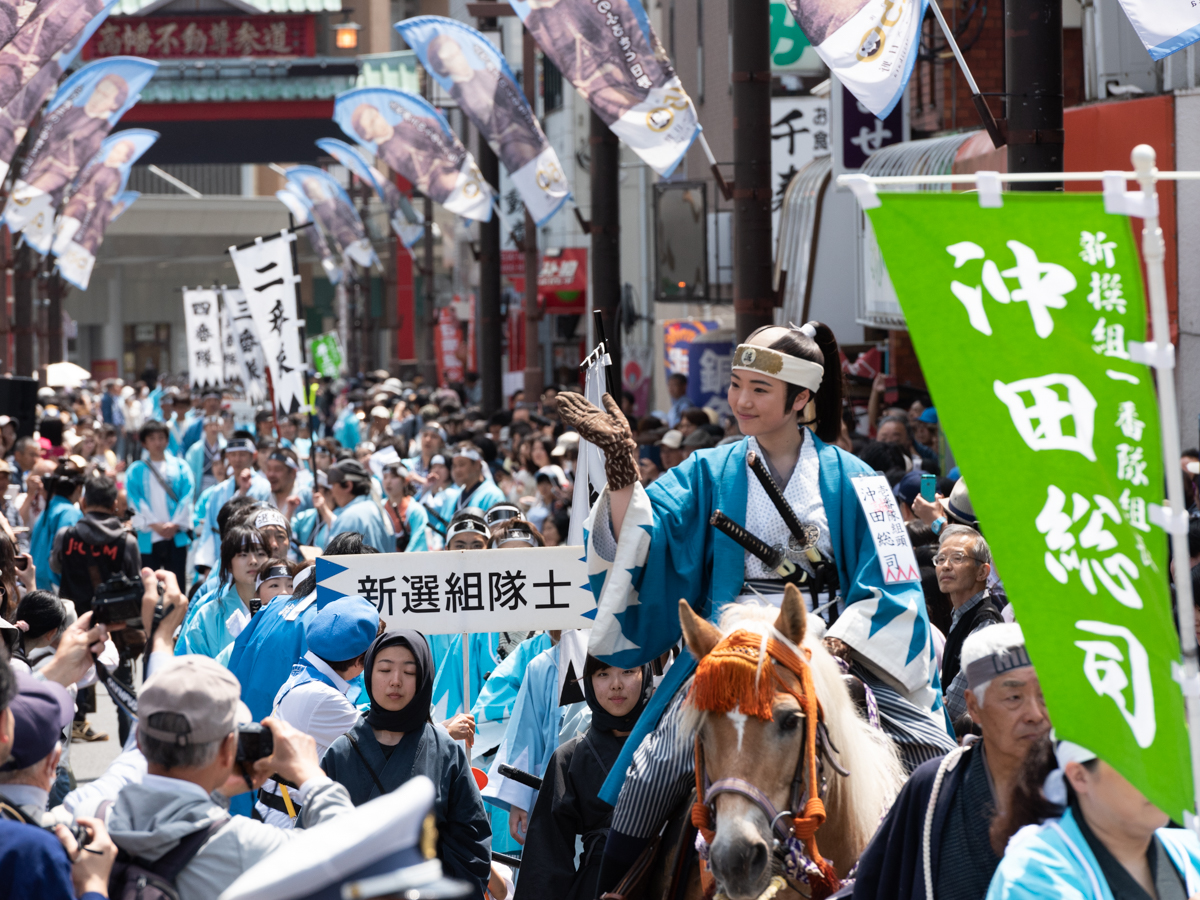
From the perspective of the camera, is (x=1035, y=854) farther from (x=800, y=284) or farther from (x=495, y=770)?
(x=800, y=284)

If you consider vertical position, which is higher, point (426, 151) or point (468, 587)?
point (426, 151)

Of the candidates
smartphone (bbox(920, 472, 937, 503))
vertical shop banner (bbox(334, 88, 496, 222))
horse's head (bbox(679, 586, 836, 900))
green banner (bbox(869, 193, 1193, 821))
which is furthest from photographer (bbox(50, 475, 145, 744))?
vertical shop banner (bbox(334, 88, 496, 222))

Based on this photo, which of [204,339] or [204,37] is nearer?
[204,339]

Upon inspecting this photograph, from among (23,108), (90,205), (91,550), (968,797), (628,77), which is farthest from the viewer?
(90,205)

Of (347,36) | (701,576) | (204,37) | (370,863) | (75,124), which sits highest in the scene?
(204,37)

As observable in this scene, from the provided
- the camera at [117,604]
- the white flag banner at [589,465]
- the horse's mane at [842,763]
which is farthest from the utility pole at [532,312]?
the horse's mane at [842,763]

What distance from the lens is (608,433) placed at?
14.8ft

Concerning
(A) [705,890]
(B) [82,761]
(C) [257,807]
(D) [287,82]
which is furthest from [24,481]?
(D) [287,82]

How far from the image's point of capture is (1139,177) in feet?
8.46

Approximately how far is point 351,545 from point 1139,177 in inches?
230

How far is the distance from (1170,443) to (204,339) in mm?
19536

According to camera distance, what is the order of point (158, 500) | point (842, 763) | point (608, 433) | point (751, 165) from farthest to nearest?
point (158, 500)
point (751, 165)
point (608, 433)
point (842, 763)

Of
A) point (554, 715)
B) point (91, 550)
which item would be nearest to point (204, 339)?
point (91, 550)

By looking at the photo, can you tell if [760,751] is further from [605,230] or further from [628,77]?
[605,230]
